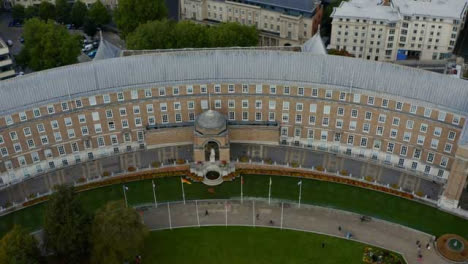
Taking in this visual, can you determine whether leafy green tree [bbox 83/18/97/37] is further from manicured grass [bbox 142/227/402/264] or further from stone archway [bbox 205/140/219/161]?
manicured grass [bbox 142/227/402/264]

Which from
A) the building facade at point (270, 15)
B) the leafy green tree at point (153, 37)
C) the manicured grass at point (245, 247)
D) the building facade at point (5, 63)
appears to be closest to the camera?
the manicured grass at point (245, 247)

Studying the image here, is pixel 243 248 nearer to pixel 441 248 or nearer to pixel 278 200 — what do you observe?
pixel 278 200

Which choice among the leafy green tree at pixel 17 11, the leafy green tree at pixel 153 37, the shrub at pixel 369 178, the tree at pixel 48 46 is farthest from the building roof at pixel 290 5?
the leafy green tree at pixel 17 11

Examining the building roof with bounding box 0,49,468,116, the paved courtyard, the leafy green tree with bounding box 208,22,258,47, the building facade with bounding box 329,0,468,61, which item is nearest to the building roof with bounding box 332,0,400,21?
the building facade with bounding box 329,0,468,61

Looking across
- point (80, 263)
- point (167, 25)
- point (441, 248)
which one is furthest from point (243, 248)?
point (167, 25)

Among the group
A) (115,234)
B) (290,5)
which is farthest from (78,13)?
(115,234)

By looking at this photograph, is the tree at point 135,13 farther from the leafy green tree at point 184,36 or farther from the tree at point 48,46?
the tree at point 48,46
